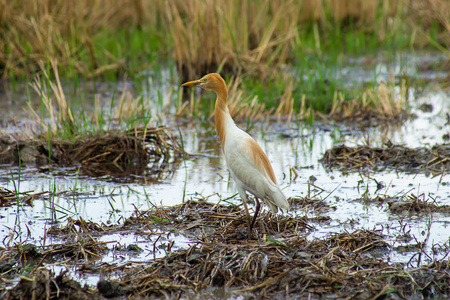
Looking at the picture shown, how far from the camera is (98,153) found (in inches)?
234

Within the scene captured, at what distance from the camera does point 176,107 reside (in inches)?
308

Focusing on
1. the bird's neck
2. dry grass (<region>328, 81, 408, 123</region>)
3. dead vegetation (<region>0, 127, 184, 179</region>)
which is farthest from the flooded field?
dry grass (<region>328, 81, 408, 123</region>)

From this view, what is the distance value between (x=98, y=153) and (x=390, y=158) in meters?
2.94

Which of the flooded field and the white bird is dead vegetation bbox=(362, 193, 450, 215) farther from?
the white bird

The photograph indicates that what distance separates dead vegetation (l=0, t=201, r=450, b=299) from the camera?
10.3 feet

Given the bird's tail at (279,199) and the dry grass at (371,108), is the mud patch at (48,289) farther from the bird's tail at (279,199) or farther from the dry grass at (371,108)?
the dry grass at (371,108)

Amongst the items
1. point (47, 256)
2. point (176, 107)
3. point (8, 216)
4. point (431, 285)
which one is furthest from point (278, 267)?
point (176, 107)

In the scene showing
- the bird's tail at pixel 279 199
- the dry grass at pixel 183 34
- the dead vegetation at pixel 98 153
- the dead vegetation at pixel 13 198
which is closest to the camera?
the bird's tail at pixel 279 199

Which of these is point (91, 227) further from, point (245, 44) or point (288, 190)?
point (245, 44)

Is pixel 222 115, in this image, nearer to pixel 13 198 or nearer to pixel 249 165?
pixel 249 165

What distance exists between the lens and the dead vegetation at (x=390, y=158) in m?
5.58

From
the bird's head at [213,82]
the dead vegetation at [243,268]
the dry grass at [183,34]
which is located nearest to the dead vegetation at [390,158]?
the dead vegetation at [243,268]

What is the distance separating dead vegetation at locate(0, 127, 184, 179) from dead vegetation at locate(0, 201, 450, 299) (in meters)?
1.81

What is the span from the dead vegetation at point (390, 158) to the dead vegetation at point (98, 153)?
1.68 metres
